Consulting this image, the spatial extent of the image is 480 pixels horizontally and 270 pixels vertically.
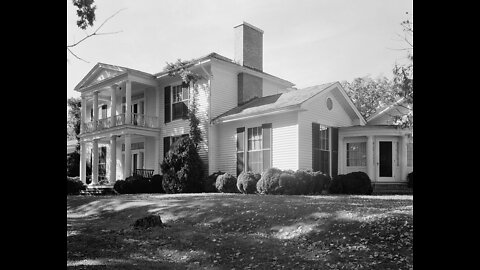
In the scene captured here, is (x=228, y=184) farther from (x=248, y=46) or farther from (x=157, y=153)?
(x=248, y=46)

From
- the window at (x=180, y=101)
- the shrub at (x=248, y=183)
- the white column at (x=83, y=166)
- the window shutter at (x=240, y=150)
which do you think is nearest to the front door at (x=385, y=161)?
the window shutter at (x=240, y=150)

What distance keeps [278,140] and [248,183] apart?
2.45 metres

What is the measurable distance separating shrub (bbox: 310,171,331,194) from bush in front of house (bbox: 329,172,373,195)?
0.40m

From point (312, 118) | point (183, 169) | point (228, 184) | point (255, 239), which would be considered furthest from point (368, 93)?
point (255, 239)

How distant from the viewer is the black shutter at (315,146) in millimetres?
18125

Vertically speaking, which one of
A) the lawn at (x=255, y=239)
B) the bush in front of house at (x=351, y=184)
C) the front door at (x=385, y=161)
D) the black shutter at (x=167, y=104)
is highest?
the black shutter at (x=167, y=104)

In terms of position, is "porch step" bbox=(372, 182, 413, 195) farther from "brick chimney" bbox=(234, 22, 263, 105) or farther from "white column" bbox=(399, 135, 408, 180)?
"brick chimney" bbox=(234, 22, 263, 105)

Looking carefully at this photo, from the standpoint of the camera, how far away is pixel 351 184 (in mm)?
16750

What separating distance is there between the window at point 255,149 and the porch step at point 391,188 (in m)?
4.80

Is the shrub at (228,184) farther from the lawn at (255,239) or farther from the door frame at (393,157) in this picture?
the door frame at (393,157)

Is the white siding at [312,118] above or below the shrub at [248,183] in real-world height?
above

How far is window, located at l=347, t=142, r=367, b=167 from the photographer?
2033 centimetres
